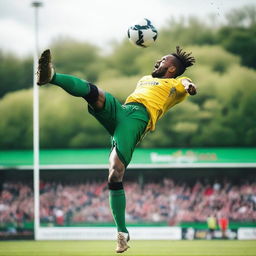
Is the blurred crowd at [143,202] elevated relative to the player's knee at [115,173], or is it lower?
lower

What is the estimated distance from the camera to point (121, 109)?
8133 millimetres

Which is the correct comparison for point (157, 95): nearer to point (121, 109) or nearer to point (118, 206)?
point (121, 109)

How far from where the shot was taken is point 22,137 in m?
35.1

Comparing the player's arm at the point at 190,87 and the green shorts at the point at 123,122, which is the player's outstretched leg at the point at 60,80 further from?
the player's arm at the point at 190,87

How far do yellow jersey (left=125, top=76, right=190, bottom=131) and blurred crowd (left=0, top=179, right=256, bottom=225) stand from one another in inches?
793

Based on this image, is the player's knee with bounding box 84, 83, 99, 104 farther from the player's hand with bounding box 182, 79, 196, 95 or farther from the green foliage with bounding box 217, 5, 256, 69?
the green foliage with bounding box 217, 5, 256, 69

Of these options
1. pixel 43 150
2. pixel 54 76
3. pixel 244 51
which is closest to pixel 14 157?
pixel 43 150

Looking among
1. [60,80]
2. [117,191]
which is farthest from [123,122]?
[60,80]

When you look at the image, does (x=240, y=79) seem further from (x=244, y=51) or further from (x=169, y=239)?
(x=169, y=239)

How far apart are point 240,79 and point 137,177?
823 centimetres

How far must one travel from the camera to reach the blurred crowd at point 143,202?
28.8 metres

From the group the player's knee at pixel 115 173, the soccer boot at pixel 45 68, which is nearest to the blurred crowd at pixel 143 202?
the player's knee at pixel 115 173

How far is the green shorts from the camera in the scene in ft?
26.0

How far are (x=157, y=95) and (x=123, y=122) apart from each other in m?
0.73
